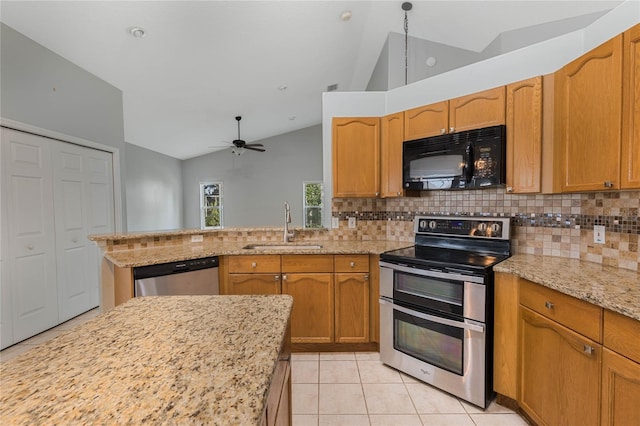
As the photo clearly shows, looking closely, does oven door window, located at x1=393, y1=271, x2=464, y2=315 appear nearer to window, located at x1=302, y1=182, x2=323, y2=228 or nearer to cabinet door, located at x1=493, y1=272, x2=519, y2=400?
cabinet door, located at x1=493, y1=272, x2=519, y2=400

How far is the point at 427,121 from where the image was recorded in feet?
7.64

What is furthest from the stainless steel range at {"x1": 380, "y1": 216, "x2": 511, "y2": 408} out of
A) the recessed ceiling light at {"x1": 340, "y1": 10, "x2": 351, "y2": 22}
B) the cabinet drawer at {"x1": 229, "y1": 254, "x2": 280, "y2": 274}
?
the recessed ceiling light at {"x1": 340, "y1": 10, "x2": 351, "y2": 22}

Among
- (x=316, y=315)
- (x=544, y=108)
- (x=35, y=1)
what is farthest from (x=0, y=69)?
(x=544, y=108)

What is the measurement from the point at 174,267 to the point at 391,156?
2.05m

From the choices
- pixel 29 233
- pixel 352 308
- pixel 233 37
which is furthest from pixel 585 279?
pixel 29 233

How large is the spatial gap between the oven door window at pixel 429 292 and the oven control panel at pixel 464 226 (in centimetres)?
60

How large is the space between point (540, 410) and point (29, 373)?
2.18 metres

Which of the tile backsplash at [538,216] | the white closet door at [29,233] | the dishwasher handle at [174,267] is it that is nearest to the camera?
the tile backsplash at [538,216]

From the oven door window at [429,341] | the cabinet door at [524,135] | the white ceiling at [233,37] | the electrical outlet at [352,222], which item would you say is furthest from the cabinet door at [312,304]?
the white ceiling at [233,37]

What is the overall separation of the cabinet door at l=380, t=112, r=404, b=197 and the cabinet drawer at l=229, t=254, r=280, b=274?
45.8 inches

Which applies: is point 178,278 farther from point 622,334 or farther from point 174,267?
point 622,334

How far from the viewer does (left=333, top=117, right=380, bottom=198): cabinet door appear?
2.65 metres

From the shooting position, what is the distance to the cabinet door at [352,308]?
2424mm

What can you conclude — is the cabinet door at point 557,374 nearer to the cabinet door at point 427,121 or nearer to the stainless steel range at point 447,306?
the stainless steel range at point 447,306
